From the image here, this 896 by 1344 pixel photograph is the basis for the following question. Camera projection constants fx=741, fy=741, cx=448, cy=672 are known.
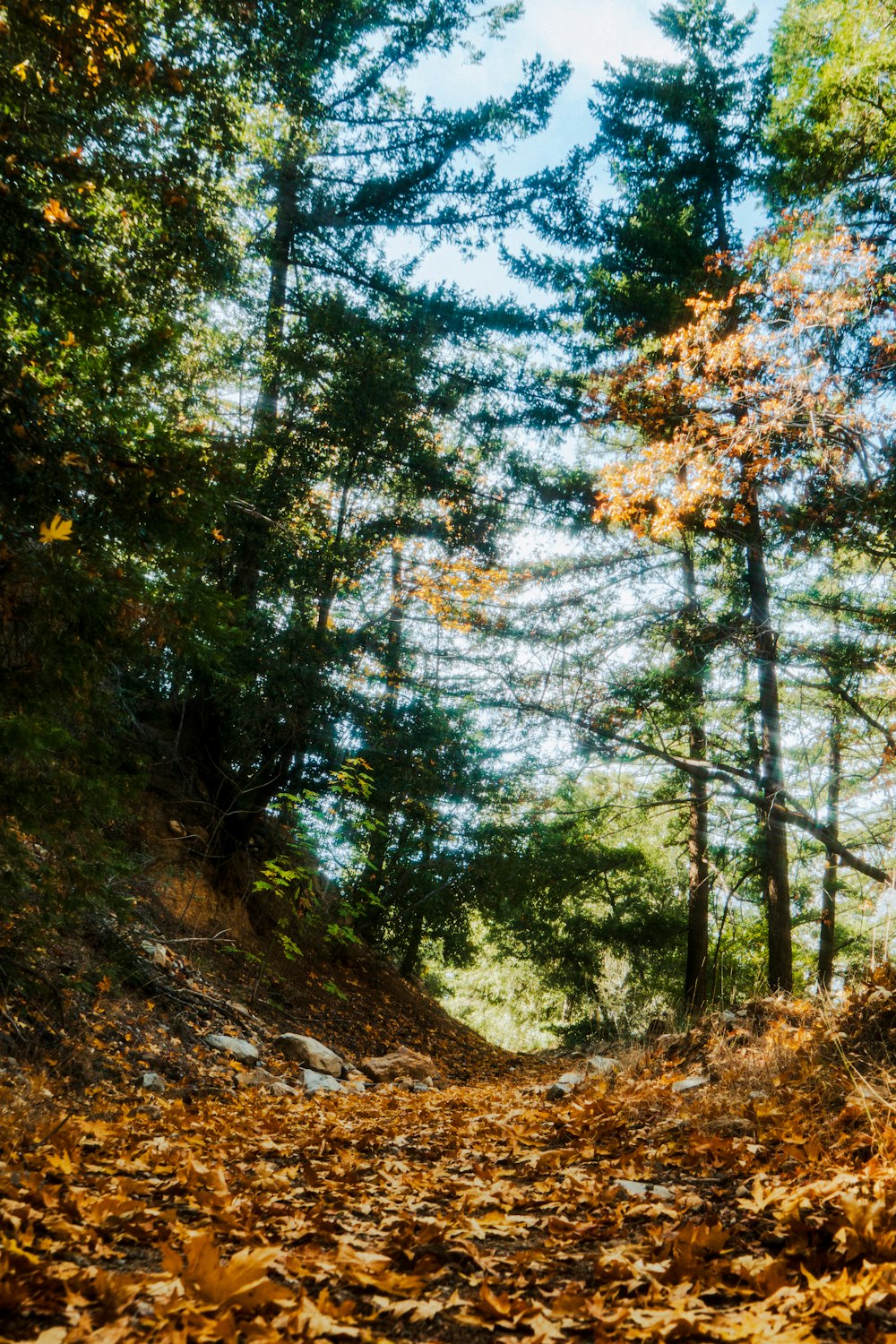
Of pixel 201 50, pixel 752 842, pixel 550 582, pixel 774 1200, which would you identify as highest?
pixel 201 50

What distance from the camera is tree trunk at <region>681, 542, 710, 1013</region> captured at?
9.13 meters

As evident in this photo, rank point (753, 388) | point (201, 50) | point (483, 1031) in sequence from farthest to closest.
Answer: point (483, 1031) < point (753, 388) < point (201, 50)

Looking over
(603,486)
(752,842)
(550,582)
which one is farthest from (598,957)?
(603,486)

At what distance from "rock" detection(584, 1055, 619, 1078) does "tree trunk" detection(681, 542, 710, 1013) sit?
2.20 metres

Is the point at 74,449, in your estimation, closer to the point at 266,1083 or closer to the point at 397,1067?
the point at 266,1083

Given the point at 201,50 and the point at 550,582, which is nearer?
the point at 201,50

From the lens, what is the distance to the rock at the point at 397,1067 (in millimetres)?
8086

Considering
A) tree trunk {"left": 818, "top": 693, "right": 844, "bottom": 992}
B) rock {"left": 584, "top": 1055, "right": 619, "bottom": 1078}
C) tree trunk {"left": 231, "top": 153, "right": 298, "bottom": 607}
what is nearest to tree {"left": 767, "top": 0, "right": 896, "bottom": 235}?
tree trunk {"left": 818, "top": 693, "right": 844, "bottom": 992}

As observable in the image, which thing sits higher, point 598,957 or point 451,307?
point 451,307

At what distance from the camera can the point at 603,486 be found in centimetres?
1091

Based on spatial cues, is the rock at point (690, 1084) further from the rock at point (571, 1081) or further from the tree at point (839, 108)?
the tree at point (839, 108)

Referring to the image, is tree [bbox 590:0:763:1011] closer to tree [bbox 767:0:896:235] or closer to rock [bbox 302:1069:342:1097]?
tree [bbox 767:0:896:235]

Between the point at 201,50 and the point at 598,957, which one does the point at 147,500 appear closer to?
the point at 201,50

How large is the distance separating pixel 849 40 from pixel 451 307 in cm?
567
